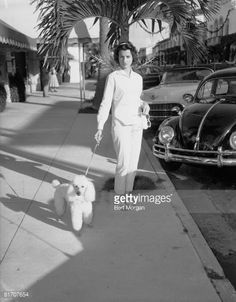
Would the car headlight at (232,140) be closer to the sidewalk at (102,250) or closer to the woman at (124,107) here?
the sidewalk at (102,250)

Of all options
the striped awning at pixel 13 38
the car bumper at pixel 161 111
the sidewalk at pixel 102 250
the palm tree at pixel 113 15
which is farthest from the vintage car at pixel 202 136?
the striped awning at pixel 13 38

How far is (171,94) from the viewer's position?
991 cm

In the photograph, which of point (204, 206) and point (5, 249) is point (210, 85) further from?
point (5, 249)

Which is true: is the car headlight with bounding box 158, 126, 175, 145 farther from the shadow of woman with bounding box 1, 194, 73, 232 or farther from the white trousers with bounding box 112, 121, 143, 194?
the shadow of woman with bounding box 1, 194, 73, 232

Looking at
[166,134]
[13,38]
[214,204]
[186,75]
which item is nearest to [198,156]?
[166,134]

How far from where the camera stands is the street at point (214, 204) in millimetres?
3859

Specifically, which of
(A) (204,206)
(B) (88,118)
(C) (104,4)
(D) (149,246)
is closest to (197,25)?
(C) (104,4)

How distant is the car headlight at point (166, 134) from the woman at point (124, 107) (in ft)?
4.47

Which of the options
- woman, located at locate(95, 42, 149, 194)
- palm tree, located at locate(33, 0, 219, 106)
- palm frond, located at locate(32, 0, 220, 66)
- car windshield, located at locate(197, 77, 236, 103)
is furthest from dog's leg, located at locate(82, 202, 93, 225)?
palm tree, located at locate(33, 0, 219, 106)

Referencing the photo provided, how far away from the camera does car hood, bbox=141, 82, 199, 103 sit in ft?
32.3

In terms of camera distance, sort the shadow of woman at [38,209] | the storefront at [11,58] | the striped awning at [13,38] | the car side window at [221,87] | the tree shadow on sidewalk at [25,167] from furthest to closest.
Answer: the storefront at [11,58] < the striped awning at [13,38] < the car side window at [221,87] < the tree shadow on sidewalk at [25,167] < the shadow of woman at [38,209]

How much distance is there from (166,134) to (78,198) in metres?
2.60

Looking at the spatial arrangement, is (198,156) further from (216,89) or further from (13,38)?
(13,38)

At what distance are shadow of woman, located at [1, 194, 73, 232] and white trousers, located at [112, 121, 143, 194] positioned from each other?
79cm
